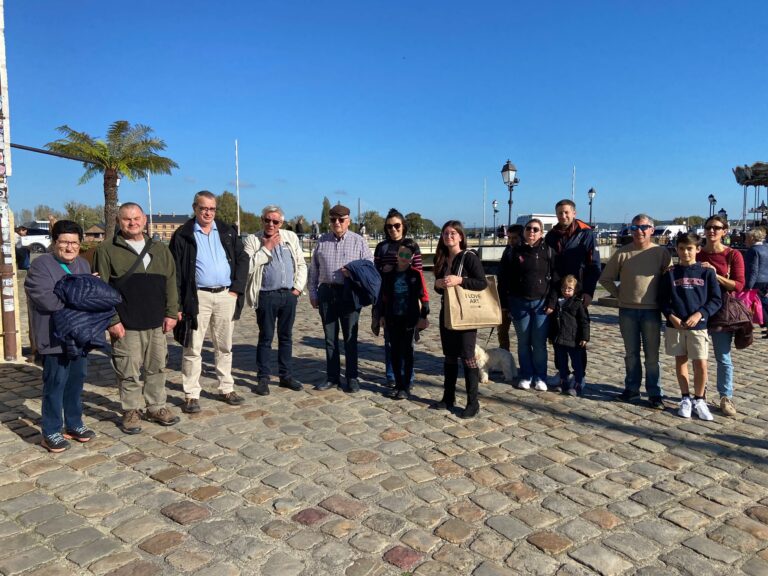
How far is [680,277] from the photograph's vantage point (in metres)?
4.88

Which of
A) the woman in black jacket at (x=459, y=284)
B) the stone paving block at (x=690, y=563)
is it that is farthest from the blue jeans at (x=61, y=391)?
the stone paving block at (x=690, y=563)

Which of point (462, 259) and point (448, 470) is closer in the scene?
point (448, 470)

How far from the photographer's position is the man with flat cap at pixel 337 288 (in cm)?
566

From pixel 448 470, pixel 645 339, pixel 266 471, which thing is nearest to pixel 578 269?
pixel 645 339

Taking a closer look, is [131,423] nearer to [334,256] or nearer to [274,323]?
[274,323]

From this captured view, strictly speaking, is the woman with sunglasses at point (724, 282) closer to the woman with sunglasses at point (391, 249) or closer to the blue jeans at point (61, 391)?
the woman with sunglasses at point (391, 249)

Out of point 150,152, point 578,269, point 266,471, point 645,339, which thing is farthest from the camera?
point 150,152

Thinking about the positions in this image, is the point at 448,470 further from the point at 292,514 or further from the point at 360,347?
the point at 360,347

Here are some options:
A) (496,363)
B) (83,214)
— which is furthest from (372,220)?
(496,363)

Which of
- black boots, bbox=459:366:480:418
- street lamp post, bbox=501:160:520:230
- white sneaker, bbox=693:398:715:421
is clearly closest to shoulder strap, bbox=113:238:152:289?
black boots, bbox=459:366:480:418

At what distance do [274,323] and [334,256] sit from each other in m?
0.98

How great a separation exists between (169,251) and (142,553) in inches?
102

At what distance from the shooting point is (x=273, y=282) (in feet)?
18.2

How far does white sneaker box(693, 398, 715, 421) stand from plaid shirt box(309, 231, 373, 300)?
3.41 m
